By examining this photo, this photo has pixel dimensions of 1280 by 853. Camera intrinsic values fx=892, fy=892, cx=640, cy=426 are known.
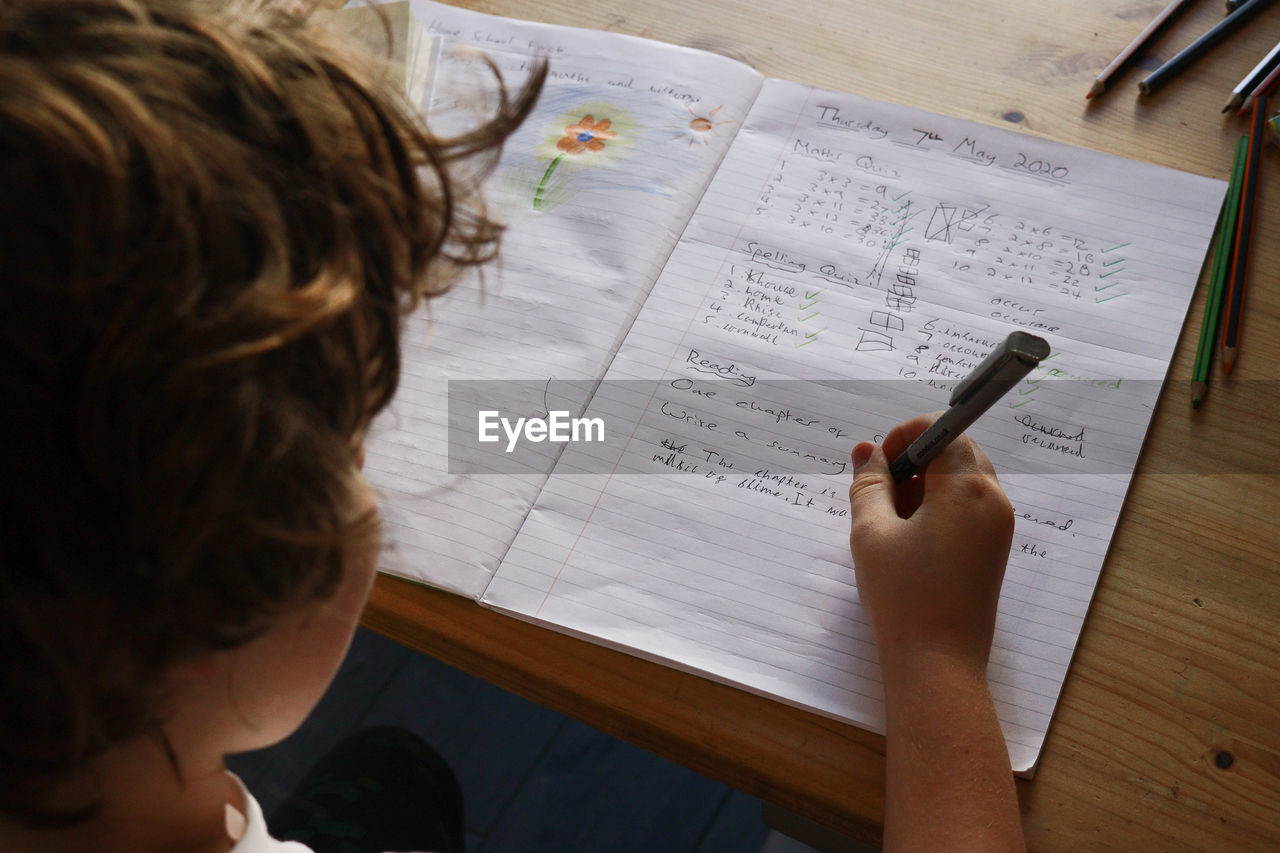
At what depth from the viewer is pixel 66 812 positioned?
373 millimetres

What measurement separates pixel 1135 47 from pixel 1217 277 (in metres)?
0.23

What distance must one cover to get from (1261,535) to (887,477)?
0.22m

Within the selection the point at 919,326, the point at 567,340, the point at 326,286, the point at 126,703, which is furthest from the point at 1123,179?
the point at 126,703

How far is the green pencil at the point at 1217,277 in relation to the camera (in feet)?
1.88

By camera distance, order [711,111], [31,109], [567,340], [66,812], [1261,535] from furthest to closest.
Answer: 1. [711,111]
2. [567,340]
3. [1261,535]
4. [66,812]
5. [31,109]

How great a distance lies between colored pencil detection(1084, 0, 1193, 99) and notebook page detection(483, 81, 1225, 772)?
0.08m

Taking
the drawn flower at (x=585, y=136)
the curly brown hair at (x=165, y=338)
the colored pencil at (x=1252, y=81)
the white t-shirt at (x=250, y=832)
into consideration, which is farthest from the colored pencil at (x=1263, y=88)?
the white t-shirt at (x=250, y=832)

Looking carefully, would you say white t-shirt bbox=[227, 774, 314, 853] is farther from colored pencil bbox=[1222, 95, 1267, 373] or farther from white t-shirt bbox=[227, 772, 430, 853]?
colored pencil bbox=[1222, 95, 1267, 373]

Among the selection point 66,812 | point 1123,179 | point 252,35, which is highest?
point 252,35

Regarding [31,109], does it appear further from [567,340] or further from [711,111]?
[711,111]

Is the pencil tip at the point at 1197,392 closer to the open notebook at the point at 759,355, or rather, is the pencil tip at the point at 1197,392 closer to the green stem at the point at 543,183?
the open notebook at the point at 759,355

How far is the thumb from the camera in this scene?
0.51m

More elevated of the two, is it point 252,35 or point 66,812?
point 252,35

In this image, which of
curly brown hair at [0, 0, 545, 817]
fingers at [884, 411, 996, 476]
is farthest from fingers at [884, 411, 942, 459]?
curly brown hair at [0, 0, 545, 817]
